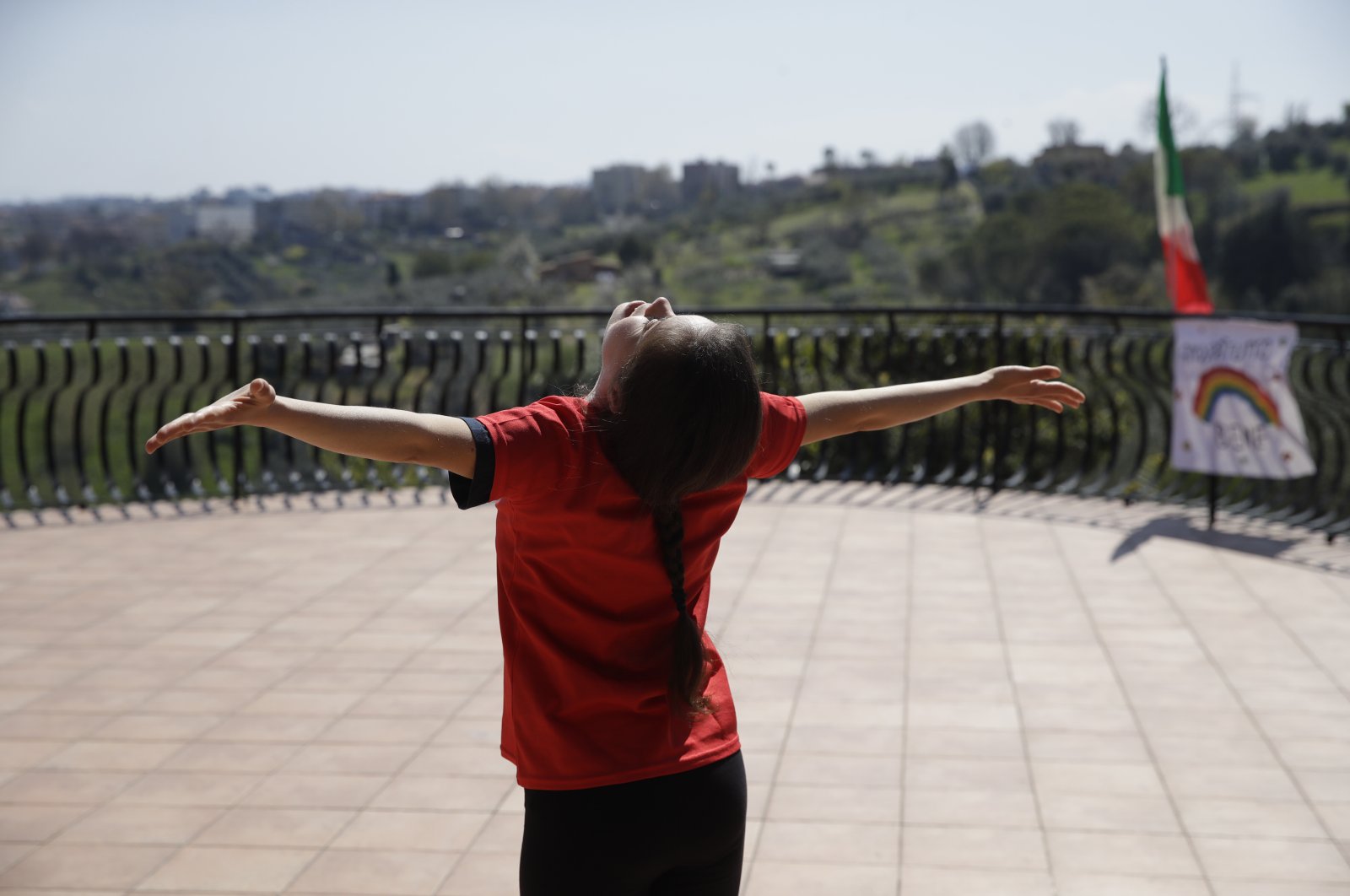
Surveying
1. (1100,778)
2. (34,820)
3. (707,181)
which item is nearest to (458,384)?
(34,820)

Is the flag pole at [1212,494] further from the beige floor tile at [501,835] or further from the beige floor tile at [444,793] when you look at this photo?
the beige floor tile at [501,835]

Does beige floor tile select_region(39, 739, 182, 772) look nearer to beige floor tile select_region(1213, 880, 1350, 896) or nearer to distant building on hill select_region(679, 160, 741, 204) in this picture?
beige floor tile select_region(1213, 880, 1350, 896)

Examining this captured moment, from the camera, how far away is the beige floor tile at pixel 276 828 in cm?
310

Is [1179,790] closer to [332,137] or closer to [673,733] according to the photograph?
[673,733]

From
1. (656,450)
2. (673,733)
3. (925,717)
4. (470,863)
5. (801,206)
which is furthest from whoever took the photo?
(801,206)

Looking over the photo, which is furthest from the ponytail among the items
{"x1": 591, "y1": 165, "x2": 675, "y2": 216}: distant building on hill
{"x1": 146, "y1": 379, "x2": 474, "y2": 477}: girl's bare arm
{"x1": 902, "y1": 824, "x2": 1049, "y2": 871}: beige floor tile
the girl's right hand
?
{"x1": 591, "y1": 165, "x2": 675, "y2": 216}: distant building on hill

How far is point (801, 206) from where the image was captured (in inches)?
1432

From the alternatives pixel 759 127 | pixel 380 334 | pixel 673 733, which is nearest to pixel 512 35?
pixel 380 334

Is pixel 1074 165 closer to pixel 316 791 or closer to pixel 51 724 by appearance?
pixel 51 724

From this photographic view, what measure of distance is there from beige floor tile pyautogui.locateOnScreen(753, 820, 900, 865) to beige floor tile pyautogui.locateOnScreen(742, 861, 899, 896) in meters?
0.03

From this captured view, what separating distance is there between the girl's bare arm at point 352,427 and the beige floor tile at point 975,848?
83.5 inches

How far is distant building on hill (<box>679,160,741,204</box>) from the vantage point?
3183 centimetres

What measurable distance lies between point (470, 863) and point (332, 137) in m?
52.0

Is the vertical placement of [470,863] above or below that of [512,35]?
below
